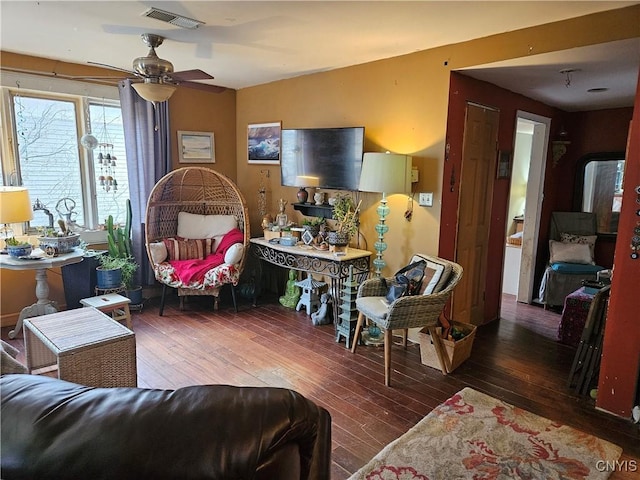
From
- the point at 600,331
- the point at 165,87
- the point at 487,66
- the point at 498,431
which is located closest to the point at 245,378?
the point at 498,431

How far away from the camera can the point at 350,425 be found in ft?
7.88

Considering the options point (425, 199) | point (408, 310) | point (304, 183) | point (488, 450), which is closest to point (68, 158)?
point (304, 183)

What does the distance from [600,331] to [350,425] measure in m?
1.78

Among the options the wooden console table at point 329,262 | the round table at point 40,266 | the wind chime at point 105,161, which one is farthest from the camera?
the wind chime at point 105,161

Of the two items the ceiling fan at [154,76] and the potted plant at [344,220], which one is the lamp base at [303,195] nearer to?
the potted plant at [344,220]

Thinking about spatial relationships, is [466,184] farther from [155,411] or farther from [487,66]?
[155,411]

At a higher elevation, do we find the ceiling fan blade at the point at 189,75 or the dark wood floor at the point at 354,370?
the ceiling fan blade at the point at 189,75

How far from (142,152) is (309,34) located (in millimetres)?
2310

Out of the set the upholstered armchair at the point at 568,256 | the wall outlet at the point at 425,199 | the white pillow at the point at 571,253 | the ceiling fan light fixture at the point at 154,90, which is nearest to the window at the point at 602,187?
the upholstered armchair at the point at 568,256

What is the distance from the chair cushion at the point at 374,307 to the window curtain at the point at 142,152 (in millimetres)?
2492

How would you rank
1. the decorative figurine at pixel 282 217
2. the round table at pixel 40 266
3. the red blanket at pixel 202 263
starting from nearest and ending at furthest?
the round table at pixel 40 266, the red blanket at pixel 202 263, the decorative figurine at pixel 282 217

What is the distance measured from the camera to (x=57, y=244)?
3.55 m

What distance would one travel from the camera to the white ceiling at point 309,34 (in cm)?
240

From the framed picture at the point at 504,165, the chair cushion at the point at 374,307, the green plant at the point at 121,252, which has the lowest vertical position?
the chair cushion at the point at 374,307
